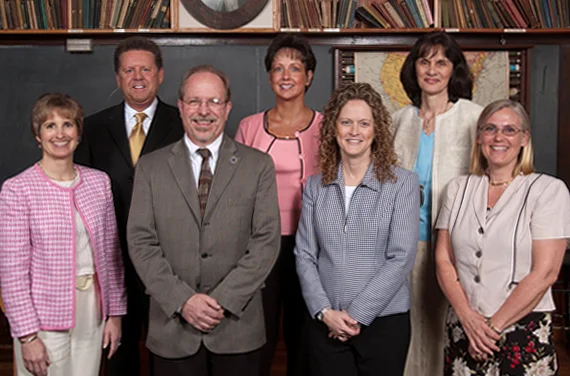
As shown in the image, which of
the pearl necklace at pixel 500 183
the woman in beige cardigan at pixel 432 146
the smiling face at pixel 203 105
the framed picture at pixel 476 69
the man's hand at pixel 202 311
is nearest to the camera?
the man's hand at pixel 202 311

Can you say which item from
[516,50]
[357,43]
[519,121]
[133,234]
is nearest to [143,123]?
[133,234]

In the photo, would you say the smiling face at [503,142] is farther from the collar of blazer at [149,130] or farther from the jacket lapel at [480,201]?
the collar of blazer at [149,130]

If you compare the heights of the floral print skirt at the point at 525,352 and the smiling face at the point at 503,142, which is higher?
the smiling face at the point at 503,142

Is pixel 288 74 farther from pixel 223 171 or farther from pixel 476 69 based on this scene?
pixel 476 69

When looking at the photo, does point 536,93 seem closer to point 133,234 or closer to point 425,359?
point 425,359

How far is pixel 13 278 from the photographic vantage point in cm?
209

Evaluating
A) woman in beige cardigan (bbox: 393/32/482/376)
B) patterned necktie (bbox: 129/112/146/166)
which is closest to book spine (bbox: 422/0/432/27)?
woman in beige cardigan (bbox: 393/32/482/376)

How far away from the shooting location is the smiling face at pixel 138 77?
271cm

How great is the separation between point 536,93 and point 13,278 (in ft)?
11.8

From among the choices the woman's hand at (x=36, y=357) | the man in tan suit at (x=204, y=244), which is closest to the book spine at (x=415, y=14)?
the man in tan suit at (x=204, y=244)

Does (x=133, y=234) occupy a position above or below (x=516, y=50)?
below

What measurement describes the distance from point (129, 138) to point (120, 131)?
0.16ft

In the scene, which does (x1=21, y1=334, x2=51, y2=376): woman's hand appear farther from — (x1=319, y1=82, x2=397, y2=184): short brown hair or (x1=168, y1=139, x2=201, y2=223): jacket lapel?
(x1=319, y1=82, x2=397, y2=184): short brown hair

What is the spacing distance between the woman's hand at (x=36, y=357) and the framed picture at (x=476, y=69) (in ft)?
9.03
